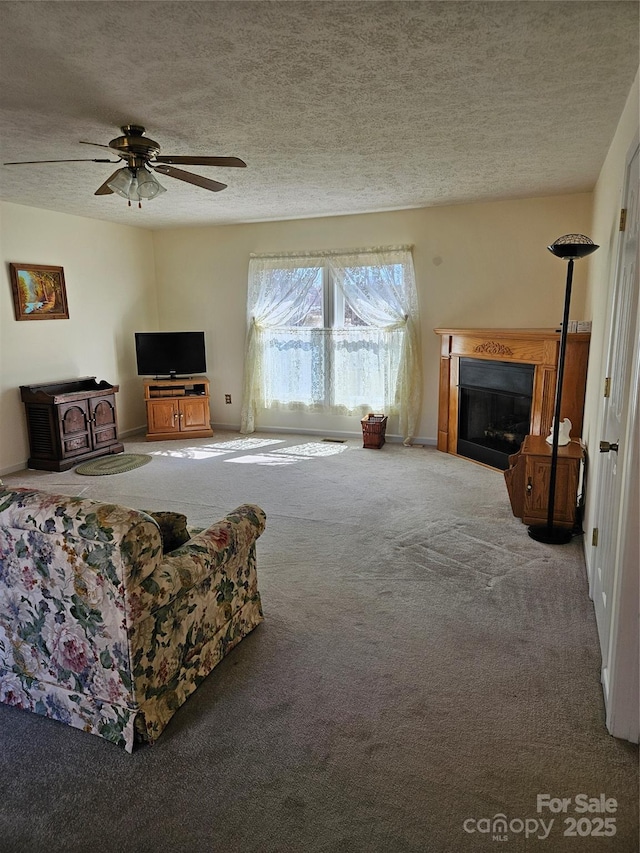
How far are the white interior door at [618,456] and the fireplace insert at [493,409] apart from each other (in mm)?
1998

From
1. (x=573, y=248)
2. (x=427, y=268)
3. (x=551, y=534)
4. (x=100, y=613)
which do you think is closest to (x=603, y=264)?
(x=573, y=248)

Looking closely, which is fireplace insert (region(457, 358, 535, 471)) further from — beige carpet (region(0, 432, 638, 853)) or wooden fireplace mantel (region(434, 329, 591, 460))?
beige carpet (region(0, 432, 638, 853))

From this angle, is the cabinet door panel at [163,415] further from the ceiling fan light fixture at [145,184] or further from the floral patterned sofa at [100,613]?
the floral patterned sofa at [100,613]

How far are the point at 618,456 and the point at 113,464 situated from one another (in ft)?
15.5

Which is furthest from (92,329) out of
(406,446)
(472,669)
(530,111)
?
(472,669)

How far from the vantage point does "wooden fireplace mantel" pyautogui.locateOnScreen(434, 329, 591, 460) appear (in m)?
4.09

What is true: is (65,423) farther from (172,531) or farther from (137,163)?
(172,531)

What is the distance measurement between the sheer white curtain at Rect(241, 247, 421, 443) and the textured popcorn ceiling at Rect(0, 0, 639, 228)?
1752 mm

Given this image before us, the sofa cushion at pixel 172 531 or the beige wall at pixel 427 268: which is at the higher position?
the beige wall at pixel 427 268

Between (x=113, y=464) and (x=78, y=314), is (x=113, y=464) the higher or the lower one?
the lower one

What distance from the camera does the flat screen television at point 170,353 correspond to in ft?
21.4

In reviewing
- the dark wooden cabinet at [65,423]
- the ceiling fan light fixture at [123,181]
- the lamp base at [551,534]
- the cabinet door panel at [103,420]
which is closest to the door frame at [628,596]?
the lamp base at [551,534]

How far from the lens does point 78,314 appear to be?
5.91 meters

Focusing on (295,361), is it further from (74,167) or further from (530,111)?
(530,111)
